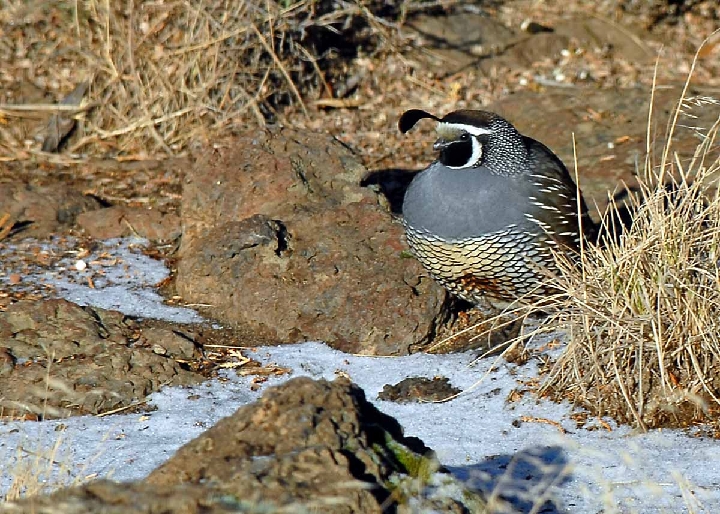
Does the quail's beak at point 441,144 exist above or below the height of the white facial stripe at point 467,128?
below

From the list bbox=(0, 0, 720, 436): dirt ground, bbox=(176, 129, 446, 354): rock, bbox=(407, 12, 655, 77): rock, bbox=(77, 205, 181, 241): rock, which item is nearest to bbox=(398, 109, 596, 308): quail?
bbox=(176, 129, 446, 354): rock

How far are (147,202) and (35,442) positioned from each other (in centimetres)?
303

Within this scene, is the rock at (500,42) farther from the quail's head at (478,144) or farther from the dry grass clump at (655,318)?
the dry grass clump at (655,318)

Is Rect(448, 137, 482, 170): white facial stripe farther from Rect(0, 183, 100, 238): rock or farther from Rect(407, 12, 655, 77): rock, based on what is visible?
Rect(407, 12, 655, 77): rock

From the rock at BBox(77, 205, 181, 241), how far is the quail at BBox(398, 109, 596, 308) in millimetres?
1763

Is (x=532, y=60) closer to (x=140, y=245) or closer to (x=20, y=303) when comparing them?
(x=140, y=245)

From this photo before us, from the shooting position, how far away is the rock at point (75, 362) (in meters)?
3.97

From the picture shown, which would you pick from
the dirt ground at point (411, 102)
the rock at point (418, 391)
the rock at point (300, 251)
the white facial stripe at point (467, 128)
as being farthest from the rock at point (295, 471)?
the dirt ground at point (411, 102)

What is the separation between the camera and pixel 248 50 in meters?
7.21

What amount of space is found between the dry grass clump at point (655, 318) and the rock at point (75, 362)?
5.11 ft

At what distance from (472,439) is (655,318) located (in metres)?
0.76

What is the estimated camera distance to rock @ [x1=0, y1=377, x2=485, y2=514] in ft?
7.53

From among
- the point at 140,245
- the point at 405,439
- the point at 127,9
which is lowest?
the point at 140,245

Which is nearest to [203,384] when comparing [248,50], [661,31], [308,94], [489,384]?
[489,384]
